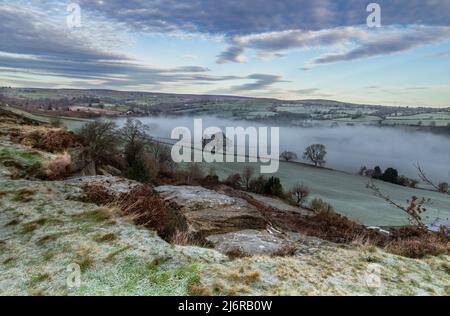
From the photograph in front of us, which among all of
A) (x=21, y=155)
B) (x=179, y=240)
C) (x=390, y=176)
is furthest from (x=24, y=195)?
(x=390, y=176)

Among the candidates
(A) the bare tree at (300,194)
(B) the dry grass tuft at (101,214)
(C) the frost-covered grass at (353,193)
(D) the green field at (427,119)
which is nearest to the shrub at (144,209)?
(B) the dry grass tuft at (101,214)

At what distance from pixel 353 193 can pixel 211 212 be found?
242 feet

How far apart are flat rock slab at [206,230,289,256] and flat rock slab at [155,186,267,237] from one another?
2.64 ft

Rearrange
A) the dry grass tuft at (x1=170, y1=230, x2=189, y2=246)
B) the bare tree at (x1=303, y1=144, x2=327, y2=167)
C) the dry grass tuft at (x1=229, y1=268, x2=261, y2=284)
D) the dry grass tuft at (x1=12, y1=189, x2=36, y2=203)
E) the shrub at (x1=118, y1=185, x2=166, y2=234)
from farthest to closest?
the bare tree at (x1=303, y1=144, x2=327, y2=167) < the dry grass tuft at (x1=12, y1=189, x2=36, y2=203) < the shrub at (x1=118, y1=185, x2=166, y2=234) < the dry grass tuft at (x1=170, y1=230, x2=189, y2=246) < the dry grass tuft at (x1=229, y1=268, x2=261, y2=284)

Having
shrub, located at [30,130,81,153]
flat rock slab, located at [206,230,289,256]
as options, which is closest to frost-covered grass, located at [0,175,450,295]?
flat rock slab, located at [206,230,289,256]

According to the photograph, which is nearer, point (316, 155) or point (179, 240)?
point (179, 240)

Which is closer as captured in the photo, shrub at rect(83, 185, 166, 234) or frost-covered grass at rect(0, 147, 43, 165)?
shrub at rect(83, 185, 166, 234)

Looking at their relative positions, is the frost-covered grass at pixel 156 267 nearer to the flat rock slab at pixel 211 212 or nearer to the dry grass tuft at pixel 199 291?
the dry grass tuft at pixel 199 291

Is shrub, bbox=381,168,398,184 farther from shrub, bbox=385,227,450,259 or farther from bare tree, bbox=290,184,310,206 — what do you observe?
shrub, bbox=385,227,450,259

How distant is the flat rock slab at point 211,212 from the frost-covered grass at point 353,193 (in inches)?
1671

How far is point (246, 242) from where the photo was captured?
41.2 feet

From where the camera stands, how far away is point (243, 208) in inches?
733

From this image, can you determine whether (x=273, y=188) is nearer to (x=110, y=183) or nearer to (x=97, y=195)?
(x=110, y=183)

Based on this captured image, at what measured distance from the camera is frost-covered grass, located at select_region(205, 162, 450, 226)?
61466 mm
